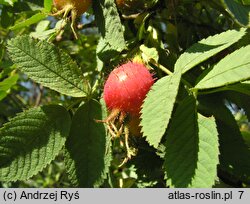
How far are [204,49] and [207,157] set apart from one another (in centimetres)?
35

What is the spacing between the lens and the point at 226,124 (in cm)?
138

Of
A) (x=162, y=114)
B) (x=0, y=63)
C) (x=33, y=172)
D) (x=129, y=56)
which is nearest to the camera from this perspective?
(x=162, y=114)

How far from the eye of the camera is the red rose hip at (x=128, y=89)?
1247 mm

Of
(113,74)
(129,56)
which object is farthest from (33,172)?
(129,56)

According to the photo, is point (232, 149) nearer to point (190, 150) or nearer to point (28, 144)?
point (190, 150)

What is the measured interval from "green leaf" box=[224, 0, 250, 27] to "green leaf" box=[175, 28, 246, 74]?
0.03m

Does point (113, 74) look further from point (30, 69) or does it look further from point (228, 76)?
point (228, 76)

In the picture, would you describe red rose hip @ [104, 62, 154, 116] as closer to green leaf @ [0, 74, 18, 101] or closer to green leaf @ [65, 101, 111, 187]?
green leaf @ [65, 101, 111, 187]

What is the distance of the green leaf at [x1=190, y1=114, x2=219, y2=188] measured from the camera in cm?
109

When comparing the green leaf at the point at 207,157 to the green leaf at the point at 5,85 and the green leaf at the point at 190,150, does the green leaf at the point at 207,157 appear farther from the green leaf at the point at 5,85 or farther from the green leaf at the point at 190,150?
the green leaf at the point at 5,85

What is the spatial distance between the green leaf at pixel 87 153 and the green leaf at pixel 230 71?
0.33 meters

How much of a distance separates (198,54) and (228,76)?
167mm

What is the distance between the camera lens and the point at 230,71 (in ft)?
3.80

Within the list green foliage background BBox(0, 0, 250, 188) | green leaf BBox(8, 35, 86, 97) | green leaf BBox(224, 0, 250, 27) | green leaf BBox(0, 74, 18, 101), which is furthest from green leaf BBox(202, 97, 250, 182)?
green leaf BBox(0, 74, 18, 101)
